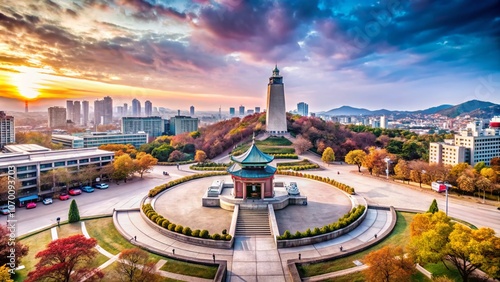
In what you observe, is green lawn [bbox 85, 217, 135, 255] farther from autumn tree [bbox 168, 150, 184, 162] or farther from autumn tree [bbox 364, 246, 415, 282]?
autumn tree [bbox 168, 150, 184, 162]

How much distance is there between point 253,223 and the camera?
20234 mm

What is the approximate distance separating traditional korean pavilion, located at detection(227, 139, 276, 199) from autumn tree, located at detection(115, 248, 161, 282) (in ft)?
36.7

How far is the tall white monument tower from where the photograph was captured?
60.8 meters

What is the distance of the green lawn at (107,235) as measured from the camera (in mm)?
17297

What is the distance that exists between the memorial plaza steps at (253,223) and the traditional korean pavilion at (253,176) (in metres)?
1.82

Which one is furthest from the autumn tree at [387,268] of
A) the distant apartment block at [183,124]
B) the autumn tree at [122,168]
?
the distant apartment block at [183,124]

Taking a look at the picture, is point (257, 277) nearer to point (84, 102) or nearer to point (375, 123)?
point (375, 123)

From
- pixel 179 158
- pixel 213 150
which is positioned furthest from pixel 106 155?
pixel 213 150

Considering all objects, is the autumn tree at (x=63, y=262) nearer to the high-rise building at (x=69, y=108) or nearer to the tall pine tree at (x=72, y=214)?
the tall pine tree at (x=72, y=214)

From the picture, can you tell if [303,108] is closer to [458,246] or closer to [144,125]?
[144,125]

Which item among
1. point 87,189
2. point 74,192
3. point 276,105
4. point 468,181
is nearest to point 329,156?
point 468,181

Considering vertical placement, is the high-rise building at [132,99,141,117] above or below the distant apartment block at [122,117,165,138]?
above

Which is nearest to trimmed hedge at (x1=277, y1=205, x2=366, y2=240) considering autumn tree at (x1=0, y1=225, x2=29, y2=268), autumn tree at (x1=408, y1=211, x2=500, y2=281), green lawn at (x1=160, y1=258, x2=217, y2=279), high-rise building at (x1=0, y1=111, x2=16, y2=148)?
green lawn at (x1=160, y1=258, x2=217, y2=279)

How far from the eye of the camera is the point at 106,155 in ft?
117
